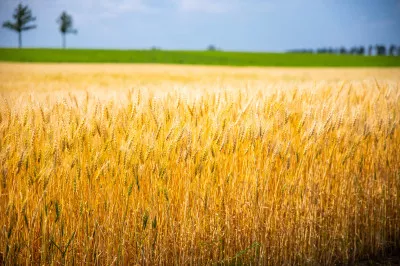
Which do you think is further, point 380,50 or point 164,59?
point 380,50

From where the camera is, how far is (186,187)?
2256 millimetres

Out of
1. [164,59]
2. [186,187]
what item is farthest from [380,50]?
[186,187]

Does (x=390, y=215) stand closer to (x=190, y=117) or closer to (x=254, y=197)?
(x=254, y=197)

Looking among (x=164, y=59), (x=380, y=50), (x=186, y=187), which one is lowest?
(x=186, y=187)

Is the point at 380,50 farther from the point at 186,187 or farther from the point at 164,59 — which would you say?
the point at 186,187

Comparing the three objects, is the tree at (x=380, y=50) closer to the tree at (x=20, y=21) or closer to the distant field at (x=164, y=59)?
the distant field at (x=164, y=59)

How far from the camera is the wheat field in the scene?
207 centimetres

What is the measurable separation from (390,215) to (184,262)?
2.04 meters

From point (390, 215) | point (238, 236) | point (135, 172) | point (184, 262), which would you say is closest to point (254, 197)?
point (238, 236)

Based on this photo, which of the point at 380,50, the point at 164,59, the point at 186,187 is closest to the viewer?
the point at 186,187

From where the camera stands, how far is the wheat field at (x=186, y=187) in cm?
207

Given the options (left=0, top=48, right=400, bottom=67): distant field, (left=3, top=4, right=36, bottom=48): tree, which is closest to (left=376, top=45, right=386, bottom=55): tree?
(left=0, top=48, right=400, bottom=67): distant field

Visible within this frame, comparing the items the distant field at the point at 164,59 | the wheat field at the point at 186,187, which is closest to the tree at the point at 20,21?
the distant field at the point at 164,59

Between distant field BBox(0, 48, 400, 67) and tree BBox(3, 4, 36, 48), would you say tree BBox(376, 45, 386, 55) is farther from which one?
tree BBox(3, 4, 36, 48)
